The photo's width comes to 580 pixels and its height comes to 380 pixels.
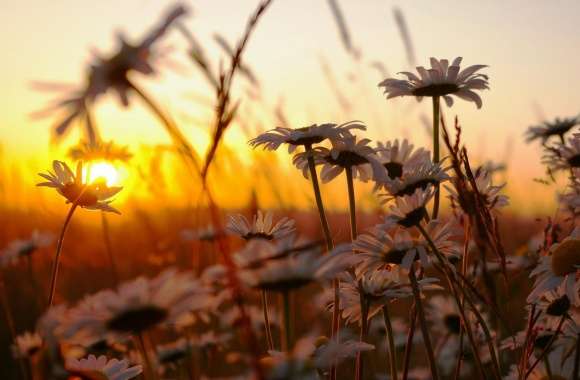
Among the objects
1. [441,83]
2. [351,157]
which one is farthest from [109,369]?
[441,83]

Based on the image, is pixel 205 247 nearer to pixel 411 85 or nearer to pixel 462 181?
pixel 411 85

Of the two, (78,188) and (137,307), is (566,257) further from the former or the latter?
(78,188)

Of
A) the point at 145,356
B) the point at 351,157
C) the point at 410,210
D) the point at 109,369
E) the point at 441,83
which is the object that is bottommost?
the point at 109,369

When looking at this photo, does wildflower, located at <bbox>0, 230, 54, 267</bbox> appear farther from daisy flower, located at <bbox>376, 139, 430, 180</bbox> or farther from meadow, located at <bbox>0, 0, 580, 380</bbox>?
daisy flower, located at <bbox>376, 139, 430, 180</bbox>

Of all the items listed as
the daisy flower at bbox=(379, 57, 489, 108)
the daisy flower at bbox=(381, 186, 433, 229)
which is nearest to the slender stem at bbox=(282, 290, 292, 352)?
the daisy flower at bbox=(381, 186, 433, 229)

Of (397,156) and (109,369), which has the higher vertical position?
(397,156)

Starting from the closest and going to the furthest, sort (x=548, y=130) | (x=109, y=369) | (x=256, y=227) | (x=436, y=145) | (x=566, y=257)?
(x=109, y=369)
(x=566, y=257)
(x=256, y=227)
(x=436, y=145)
(x=548, y=130)

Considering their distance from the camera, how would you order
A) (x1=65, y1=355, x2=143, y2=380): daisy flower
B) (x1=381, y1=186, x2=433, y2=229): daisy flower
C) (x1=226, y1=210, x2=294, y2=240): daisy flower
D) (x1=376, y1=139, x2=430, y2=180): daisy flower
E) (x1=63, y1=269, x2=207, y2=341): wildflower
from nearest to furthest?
1. (x1=63, y1=269, x2=207, y2=341): wildflower
2. (x1=65, y1=355, x2=143, y2=380): daisy flower
3. (x1=381, y1=186, x2=433, y2=229): daisy flower
4. (x1=226, y1=210, x2=294, y2=240): daisy flower
5. (x1=376, y1=139, x2=430, y2=180): daisy flower
